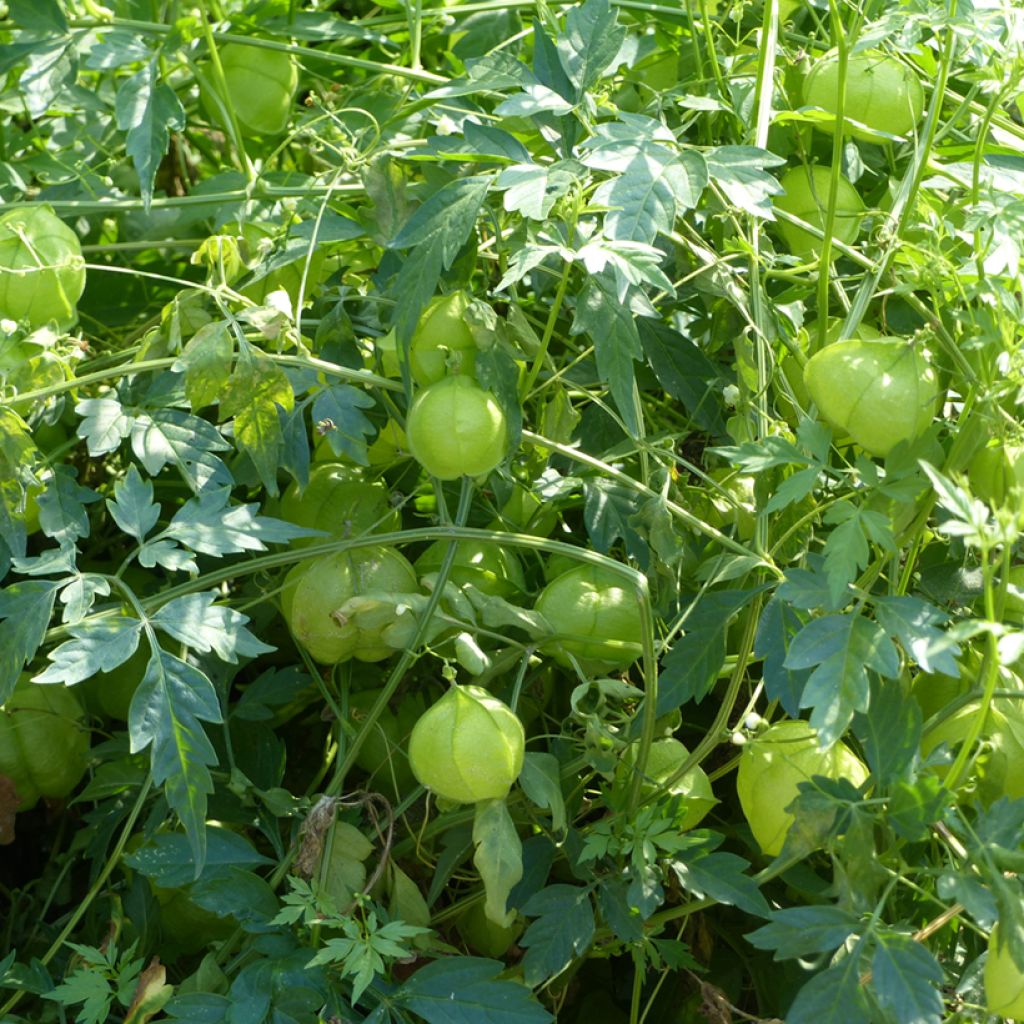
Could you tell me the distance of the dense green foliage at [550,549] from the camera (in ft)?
2.97

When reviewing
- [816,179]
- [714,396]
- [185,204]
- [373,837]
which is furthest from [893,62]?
[373,837]

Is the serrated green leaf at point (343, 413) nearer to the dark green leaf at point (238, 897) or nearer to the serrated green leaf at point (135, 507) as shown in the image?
the serrated green leaf at point (135, 507)

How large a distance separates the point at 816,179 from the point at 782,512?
35 centimetres

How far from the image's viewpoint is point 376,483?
1225 mm

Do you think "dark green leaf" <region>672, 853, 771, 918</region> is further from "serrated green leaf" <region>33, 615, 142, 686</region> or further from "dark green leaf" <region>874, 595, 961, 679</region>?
"serrated green leaf" <region>33, 615, 142, 686</region>

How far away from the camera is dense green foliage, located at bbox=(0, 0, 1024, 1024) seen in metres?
0.91

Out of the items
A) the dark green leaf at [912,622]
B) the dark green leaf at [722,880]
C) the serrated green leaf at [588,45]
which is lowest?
the dark green leaf at [722,880]

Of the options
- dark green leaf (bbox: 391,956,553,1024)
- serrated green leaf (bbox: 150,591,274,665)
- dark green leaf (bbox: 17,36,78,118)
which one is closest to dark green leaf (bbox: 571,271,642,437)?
serrated green leaf (bbox: 150,591,274,665)

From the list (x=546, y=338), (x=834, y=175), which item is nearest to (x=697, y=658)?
(x=546, y=338)

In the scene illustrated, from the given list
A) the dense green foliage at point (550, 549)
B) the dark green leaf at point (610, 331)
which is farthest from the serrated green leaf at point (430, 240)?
the dark green leaf at point (610, 331)

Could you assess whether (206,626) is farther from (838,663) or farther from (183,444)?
(838,663)

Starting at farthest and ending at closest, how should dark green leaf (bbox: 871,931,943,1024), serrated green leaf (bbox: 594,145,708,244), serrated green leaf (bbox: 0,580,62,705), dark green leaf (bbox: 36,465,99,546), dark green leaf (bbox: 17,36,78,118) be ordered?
dark green leaf (bbox: 17,36,78,118) → dark green leaf (bbox: 36,465,99,546) → serrated green leaf (bbox: 0,580,62,705) → serrated green leaf (bbox: 594,145,708,244) → dark green leaf (bbox: 871,931,943,1024)

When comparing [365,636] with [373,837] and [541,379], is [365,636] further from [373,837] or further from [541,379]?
[541,379]

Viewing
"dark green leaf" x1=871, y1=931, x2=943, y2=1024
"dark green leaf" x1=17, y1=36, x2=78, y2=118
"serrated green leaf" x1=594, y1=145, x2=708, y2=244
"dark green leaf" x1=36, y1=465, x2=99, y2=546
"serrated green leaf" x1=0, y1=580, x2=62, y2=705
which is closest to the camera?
"dark green leaf" x1=871, y1=931, x2=943, y2=1024
